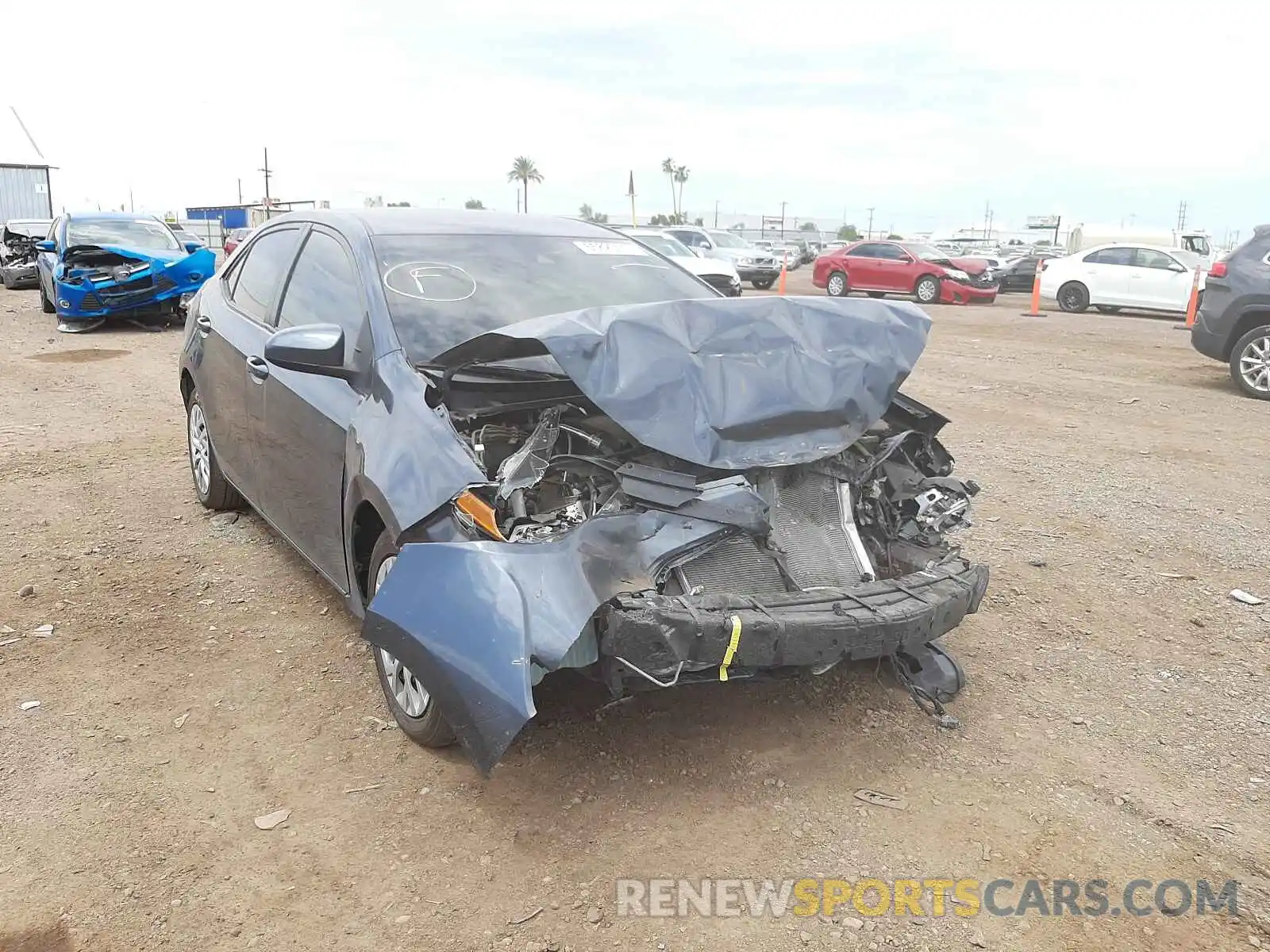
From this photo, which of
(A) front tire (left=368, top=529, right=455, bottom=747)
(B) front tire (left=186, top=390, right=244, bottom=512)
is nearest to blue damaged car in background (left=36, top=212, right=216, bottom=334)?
(B) front tire (left=186, top=390, right=244, bottom=512)

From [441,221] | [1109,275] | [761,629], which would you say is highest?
[441,221]

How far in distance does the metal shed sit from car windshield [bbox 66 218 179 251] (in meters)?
18.8

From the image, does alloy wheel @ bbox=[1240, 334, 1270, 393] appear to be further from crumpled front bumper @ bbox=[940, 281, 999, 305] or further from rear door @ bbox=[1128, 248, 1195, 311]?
crumpled front bumper @ bbox=[940, 281, 999, 305]

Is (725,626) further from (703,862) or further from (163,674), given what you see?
(163,674)

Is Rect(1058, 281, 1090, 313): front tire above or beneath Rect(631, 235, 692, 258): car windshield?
beneath

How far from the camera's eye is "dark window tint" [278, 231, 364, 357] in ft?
12.2

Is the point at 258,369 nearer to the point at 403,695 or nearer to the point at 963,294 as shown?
the point at 403,695

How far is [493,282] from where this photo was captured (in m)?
3.92

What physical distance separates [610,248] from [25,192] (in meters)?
33.5

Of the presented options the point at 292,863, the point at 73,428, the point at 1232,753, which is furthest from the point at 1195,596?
the point at 73,428

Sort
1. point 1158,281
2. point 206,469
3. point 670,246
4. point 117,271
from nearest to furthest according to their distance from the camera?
point 206,469, point 117,271, point 670,246, point 1158,281

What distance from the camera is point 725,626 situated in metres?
2.74

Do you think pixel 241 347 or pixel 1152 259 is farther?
pixel 1152 259

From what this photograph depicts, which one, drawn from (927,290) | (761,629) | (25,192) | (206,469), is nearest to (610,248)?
(761,629)
